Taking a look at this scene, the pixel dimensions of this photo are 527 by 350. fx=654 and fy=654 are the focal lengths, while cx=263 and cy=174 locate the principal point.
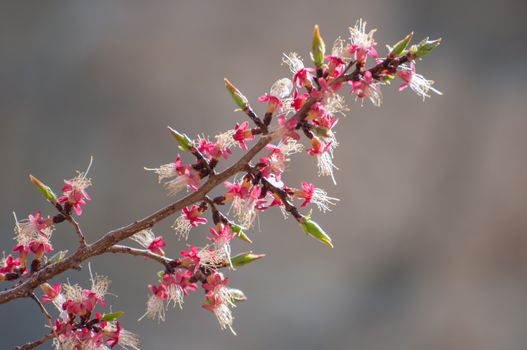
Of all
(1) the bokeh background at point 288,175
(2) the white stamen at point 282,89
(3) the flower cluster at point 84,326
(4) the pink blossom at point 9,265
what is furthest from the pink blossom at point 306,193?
(1) the bokeh background at point 288,175

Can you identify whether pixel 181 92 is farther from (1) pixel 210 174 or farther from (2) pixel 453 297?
(1) pixel 210 174

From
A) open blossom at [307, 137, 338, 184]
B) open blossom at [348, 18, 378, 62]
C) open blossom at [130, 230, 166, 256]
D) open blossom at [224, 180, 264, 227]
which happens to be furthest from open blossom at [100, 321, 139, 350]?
open blossom at [348, 18, 378, 62]

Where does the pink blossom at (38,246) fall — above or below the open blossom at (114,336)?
above

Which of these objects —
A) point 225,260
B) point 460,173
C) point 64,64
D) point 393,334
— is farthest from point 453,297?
point 225,260

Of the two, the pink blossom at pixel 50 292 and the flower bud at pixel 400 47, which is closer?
the flower bud at pixel 400 47

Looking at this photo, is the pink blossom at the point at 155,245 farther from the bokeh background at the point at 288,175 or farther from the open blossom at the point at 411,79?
the bokeh background at the point at 288,175

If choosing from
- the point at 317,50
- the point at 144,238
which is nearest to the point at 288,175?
the point at 144,238

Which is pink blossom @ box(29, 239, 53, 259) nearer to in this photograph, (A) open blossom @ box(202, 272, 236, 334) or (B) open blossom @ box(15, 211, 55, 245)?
(B) open blossom @ box(15, 211, 55, 245)
